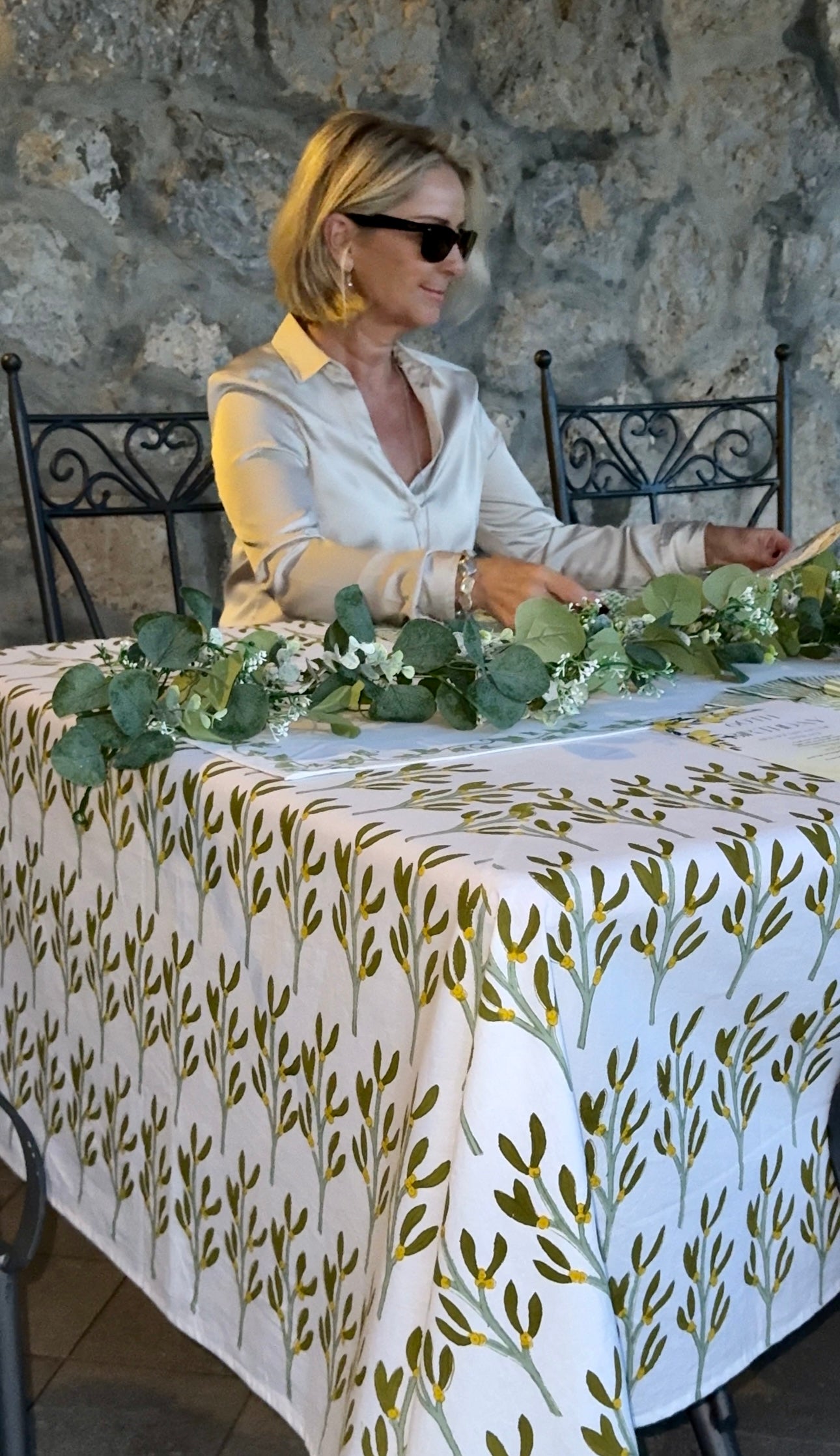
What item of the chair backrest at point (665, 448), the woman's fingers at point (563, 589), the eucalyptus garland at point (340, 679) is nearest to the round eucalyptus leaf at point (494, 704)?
the eucalyptus garland at point (340, 679)

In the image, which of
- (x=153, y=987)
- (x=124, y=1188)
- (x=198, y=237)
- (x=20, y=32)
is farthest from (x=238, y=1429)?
(x=20, y=32)

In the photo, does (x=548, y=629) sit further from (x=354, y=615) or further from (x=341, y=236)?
(x=341, y=236)

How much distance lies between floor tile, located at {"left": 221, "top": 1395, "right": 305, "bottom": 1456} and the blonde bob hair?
131cm

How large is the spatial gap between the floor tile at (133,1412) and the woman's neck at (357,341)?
4.09 ft

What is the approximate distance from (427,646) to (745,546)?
0.73m

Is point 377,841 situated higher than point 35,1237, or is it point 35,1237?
point 377,841

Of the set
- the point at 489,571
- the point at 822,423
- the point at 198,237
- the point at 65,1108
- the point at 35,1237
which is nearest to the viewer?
the point at 35,1237

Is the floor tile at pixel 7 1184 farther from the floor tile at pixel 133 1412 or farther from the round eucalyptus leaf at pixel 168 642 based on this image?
the round eucalyptus leaf at pixel 168 642

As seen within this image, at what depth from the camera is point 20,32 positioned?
1.92 m

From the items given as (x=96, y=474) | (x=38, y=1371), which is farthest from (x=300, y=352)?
(x=38, y=1371)

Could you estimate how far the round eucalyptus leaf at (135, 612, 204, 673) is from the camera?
3.07ft

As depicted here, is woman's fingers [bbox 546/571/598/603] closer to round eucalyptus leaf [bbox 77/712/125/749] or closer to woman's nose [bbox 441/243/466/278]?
round eucalyptus leaf [bbox 77/712/125/749]

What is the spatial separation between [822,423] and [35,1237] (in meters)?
2.34

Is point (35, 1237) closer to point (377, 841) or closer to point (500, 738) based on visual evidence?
point (377, 841)
